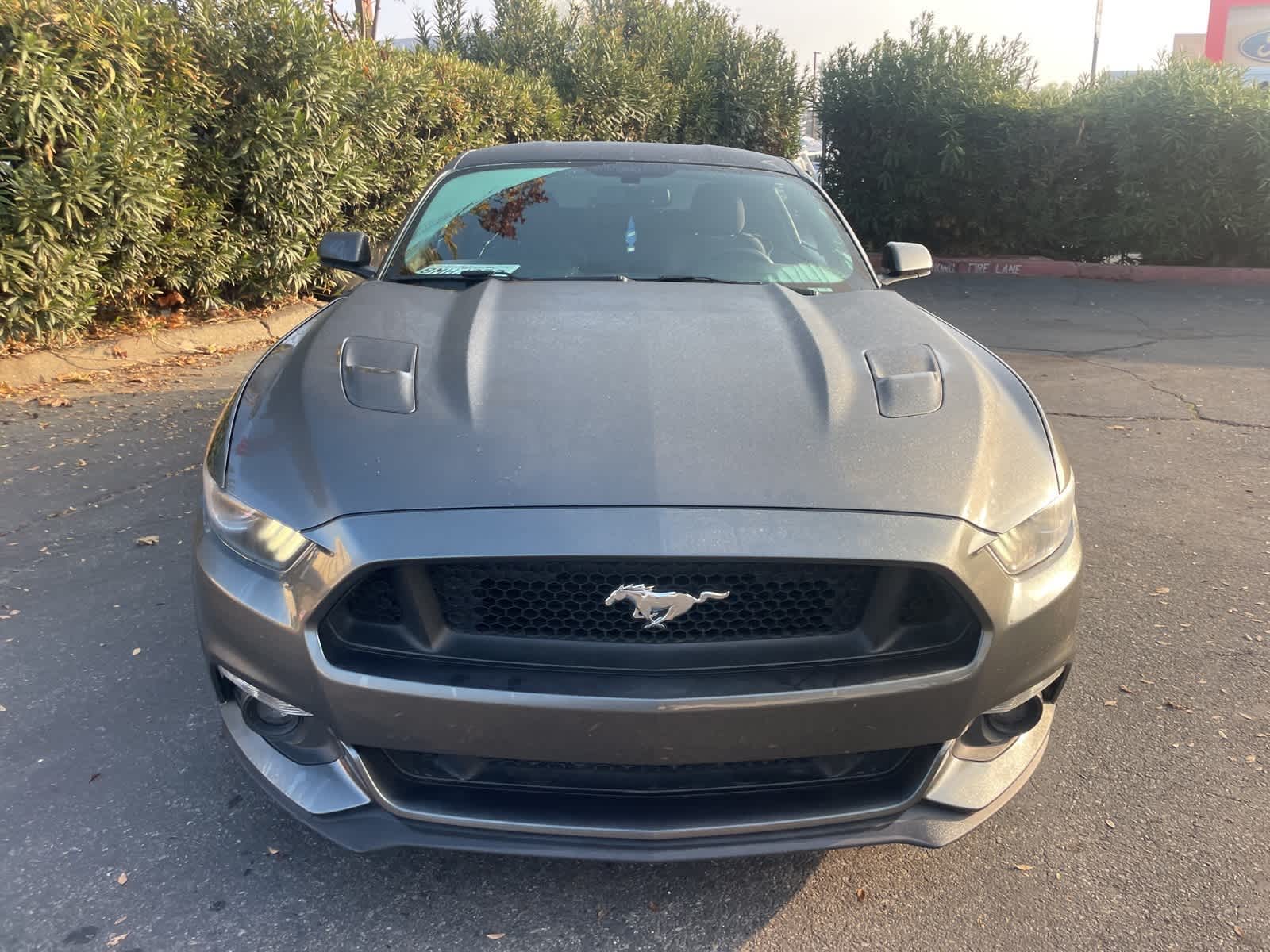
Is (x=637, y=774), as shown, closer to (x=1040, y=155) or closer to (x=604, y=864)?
(x=604, y=864)

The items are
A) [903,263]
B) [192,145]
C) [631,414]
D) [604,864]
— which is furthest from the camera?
[192,145]

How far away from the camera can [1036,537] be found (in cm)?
202

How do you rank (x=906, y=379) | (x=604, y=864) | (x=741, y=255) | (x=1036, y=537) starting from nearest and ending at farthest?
(x=1036, y=537) → (x=604, y=864) → (x=906, y=379) → (x=741, y=255)

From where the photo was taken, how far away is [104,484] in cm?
459

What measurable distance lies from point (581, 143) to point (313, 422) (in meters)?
2.46

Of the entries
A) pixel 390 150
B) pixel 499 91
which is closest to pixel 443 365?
pixel 390 150

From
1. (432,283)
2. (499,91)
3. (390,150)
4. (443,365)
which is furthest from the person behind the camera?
(499,91)

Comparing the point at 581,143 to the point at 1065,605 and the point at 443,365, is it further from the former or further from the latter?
the point at 1065,605

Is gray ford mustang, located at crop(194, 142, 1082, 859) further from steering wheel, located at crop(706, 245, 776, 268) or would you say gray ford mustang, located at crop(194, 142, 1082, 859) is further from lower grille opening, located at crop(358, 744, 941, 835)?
steering wheel, located at crop(706, 245, 776, 268)

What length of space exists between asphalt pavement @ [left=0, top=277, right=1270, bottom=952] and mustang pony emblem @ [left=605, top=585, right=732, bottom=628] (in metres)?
0.72

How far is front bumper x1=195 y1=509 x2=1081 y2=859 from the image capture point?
1807 millimetres

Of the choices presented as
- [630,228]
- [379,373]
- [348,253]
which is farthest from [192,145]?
[379,373]

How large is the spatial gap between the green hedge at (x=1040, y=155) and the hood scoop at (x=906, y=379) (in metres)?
10.6

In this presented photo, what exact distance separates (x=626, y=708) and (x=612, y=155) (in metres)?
2.75
